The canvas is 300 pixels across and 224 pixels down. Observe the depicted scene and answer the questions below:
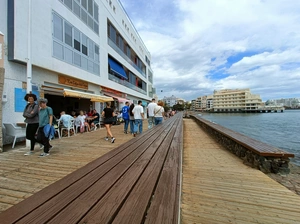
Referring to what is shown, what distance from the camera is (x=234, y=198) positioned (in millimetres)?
2594

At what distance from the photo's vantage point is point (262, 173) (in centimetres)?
378

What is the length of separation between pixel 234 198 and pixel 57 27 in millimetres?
10699

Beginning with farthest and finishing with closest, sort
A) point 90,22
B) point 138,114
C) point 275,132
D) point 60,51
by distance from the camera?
point 275,132 < point 90,22 < point 60,51 < point 138,114

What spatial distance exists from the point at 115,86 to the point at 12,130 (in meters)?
11.7

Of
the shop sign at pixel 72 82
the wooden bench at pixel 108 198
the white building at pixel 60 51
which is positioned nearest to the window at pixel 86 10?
the white building at pixel 60 51

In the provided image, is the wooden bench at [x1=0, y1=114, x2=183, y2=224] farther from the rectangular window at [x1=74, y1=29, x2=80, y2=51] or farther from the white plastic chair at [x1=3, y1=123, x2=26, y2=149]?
the rectangular window at [x1=74, y1=29, x2=80, y2=51]

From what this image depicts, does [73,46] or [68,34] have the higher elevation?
[68,34]

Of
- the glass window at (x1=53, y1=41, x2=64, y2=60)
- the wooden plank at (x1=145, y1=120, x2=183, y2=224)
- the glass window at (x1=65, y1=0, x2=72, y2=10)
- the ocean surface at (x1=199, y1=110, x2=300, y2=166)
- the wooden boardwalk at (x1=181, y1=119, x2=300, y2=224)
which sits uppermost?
the glass window at (x1=65, y1=0, x2=72, y2=10)

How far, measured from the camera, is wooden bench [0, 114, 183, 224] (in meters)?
1.15

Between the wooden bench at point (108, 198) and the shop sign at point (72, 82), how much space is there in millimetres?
8783

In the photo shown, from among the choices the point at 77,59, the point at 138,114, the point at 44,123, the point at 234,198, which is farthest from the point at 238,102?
the point at 44,123

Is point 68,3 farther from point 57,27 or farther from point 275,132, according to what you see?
point 275,132

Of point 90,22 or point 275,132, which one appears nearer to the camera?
point 90,22

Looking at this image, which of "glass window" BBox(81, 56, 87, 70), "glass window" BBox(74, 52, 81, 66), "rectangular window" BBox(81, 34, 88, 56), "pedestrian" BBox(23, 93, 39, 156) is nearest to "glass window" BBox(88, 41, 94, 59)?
"rectangular window" BBox(81, 34, 88, 56)
